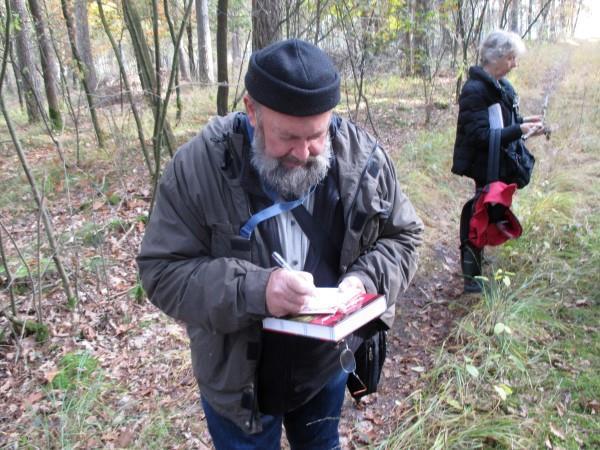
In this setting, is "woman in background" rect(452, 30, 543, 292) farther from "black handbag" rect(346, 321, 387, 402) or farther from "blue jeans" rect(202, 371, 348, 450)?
"blue jeans" rect(202, 371, 348, 450)

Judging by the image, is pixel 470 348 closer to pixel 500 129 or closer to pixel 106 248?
pixel 500 129

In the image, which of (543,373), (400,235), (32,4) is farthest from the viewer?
(32,4)

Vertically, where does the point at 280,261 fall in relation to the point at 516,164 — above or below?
above

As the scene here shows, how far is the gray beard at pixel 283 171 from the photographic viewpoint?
1461mm

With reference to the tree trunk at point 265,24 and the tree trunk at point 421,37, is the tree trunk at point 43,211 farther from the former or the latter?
the tree trunk at point 421,37

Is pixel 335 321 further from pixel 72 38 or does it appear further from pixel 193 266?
pixel 72 38

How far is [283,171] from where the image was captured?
1.47 metres

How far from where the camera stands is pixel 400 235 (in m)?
1.78

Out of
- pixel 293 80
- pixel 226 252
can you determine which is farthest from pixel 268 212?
pixel 293 80

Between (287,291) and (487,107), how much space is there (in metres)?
2.79

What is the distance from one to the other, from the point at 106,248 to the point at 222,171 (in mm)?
3658

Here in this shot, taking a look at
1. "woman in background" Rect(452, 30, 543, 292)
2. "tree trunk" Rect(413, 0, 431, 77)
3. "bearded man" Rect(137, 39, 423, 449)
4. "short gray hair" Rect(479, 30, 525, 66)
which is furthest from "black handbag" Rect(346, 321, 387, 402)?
"tree trunk" Rect(413, 0, 431, 77)

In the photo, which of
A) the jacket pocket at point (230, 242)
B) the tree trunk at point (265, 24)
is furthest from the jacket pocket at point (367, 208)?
the tree trunk at point (265, 24)

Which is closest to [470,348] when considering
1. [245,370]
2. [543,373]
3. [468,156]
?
[543,373]
